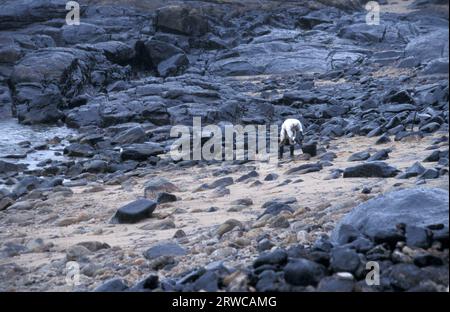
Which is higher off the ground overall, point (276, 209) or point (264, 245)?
point (264, 245)

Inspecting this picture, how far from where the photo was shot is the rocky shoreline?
3949mm

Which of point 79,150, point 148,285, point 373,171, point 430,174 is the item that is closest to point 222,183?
point 373,171

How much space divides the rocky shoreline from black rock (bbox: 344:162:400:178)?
1 centimetres

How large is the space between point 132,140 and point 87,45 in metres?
11.1

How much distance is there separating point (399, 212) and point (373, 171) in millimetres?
2800

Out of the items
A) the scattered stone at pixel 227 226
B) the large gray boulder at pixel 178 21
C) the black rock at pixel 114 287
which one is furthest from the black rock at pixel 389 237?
the large gray boulder at pixel 178 21

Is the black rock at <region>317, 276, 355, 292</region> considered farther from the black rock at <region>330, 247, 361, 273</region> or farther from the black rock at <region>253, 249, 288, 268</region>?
the black rock at <region>253, 249, 288, 268</region>

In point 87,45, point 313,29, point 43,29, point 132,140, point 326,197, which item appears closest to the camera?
point 326,197

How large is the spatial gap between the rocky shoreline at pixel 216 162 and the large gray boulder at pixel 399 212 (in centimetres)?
2

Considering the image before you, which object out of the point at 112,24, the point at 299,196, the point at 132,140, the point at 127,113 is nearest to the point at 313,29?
the point at 112,24

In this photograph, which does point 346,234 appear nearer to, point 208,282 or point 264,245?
point 264,245

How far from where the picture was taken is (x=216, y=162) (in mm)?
10898

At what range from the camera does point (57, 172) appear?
38.7 feet

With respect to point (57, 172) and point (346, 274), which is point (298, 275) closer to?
point (346, 274)
